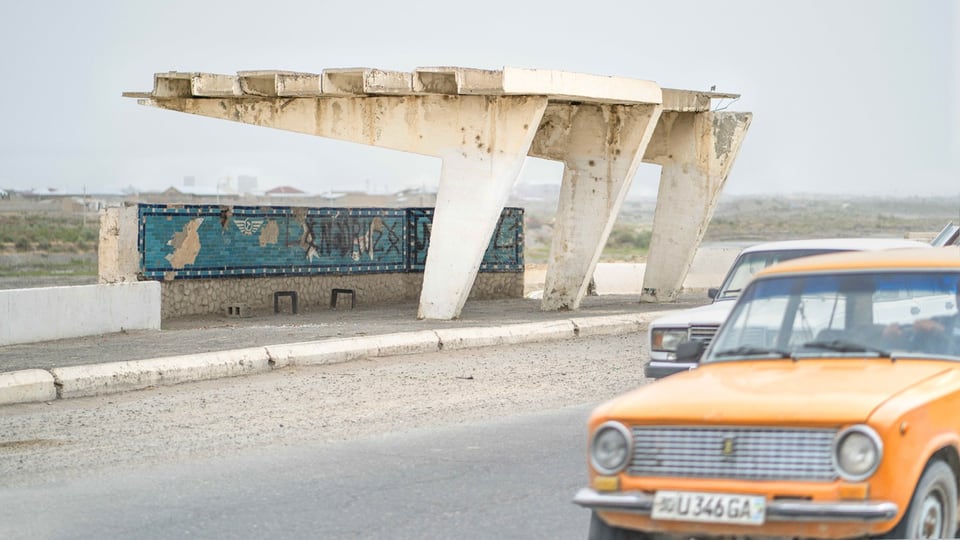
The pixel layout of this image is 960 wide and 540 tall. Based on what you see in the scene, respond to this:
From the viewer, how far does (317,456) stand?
417 inches

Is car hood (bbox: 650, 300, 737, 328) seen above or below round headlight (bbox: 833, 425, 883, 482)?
below

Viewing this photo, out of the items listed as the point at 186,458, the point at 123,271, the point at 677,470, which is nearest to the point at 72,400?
the point at 186,458

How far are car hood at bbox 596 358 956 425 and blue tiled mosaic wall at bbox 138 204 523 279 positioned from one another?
1946cm

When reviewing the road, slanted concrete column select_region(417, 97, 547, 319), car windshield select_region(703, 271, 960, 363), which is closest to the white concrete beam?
slanted concrete column select_region(417, 97, 547, 319)

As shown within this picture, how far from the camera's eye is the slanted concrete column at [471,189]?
2416 centimetres

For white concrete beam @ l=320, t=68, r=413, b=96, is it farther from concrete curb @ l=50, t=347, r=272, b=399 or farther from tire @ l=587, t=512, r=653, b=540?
tire @ l=587, t=512, r=653, b=540

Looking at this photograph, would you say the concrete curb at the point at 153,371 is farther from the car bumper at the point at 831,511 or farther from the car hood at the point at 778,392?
the car bumper at the point at 831,511

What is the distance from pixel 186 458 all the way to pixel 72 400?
151 inches

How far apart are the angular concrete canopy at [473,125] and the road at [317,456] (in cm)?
814

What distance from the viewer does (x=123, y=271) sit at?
24.7 m

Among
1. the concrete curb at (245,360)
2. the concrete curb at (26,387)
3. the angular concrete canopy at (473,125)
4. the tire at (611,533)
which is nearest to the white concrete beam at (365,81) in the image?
the angular concrete canopy at (473,125)

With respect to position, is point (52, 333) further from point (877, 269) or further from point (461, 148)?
point (877, 269)

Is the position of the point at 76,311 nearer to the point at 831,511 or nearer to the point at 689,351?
the point at 689,351

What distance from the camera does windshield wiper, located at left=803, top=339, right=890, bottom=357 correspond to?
673cm
